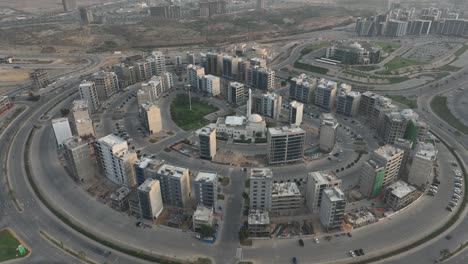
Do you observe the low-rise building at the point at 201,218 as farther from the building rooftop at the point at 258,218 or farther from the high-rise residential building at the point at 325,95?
the high-rise residential building at the point at 325,95

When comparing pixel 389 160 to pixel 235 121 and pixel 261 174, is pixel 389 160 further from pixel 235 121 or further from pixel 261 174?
pixel 235 121

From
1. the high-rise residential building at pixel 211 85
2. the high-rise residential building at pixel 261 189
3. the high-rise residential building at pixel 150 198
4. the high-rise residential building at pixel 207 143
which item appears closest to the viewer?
the high-rise residential building at pixel 150 198

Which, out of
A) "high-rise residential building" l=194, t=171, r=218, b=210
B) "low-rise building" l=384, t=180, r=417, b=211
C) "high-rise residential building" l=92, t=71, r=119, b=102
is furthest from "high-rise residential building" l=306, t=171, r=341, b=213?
"high-rise residential building" l=92, t=71, r=119, b=102

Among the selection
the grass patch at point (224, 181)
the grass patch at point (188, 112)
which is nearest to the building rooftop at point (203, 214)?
the grass patch at point (224, 181)

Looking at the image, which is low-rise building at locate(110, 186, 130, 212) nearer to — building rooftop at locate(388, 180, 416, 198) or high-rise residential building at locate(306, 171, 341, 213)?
high-rise residential building at locate(306, 171, 341, 213)

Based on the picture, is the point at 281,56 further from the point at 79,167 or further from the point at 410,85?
the point at 79,167

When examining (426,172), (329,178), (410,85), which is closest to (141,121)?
(329,178)
